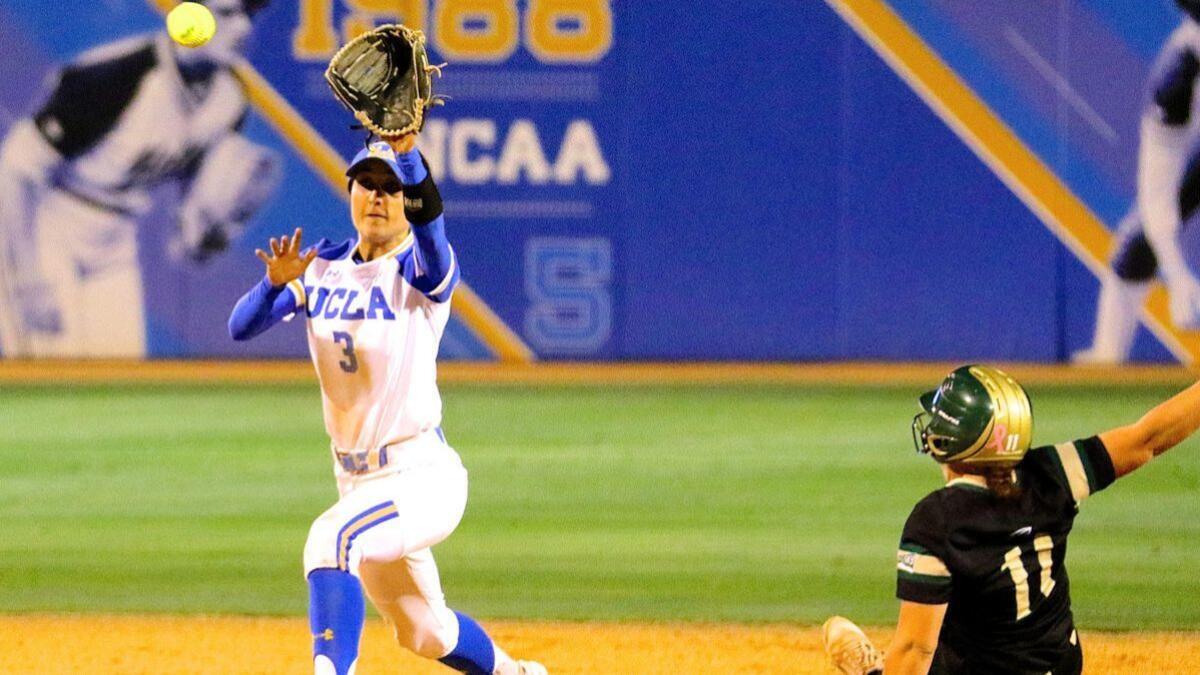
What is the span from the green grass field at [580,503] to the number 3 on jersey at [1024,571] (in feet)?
11.1

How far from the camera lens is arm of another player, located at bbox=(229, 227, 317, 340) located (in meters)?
4.87

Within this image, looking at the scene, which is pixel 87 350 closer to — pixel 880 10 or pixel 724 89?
pixel 724 89

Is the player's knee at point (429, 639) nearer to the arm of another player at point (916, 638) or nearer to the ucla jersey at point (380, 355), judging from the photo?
the ucla jersey at point (380, 355)

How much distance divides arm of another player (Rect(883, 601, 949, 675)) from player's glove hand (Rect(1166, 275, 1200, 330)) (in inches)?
481

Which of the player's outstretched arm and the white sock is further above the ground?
the player's outstretched arm

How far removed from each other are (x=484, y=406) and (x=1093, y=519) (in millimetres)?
4895

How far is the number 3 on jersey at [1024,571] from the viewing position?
363 centimetres

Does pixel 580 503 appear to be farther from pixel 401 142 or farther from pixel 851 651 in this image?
pixel 851 651

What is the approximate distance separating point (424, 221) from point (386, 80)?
42 centimetres

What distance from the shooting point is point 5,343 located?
15359mm

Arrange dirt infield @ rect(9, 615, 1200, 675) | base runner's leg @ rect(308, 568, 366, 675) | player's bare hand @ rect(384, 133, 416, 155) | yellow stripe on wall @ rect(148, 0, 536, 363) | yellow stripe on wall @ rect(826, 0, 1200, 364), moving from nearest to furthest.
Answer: base runner's leg @ rect(308, 568, 366, 675)
player's bare hand @ rect(384, 133, 416, 155)
dirt infield @ rect(9, 615, 1200, 675)
yellow stripe on wall @ rect(826, 0, 1200, 364)
yellow stripe on wall @ rect(148, 0, 536, 363)

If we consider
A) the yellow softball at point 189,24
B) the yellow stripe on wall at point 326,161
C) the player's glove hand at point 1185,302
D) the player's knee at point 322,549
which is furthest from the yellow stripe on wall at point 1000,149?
the player's knee at point 322,549

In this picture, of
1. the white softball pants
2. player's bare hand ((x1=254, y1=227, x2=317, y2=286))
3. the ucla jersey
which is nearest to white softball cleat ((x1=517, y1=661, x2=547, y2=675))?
the white softball pants

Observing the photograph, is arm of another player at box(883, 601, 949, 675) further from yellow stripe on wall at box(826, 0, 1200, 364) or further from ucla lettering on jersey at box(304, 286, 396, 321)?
yellow stripe on wall at box(826, 0, 1200, 364)
